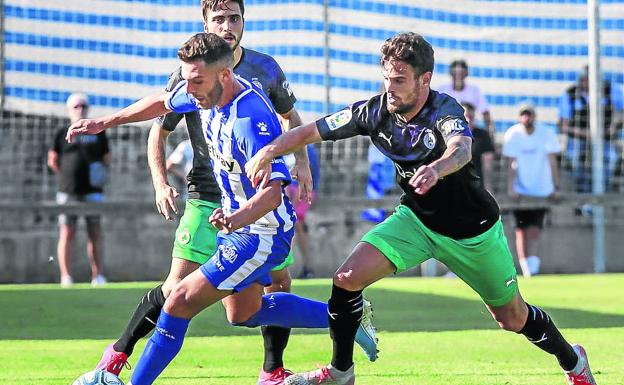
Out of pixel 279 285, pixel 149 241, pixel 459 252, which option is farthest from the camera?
pixel 149 241

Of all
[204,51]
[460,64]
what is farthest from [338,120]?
[460,64]

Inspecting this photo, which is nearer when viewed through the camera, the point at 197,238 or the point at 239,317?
the point at 239,317

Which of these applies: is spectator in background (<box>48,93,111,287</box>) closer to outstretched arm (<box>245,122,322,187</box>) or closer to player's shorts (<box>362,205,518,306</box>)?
player's shorts (<box>362,205,518,306</box>)

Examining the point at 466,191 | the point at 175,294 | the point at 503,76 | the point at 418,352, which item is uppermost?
the point at 503,76

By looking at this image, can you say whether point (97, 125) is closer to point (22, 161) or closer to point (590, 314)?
point (590, 314)

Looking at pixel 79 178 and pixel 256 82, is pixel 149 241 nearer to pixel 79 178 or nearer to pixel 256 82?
pixel 79 178

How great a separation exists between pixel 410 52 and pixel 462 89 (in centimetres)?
957

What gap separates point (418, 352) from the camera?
907cm

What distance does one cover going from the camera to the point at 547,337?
7.07 m

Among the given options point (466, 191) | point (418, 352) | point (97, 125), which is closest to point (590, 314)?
point (418, 352)

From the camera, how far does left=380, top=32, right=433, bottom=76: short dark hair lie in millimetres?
6633

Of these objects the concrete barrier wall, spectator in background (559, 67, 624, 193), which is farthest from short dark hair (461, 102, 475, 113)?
spectator in background (559, 67, 624, 193)

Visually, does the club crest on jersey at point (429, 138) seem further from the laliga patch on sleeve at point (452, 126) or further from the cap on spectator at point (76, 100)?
the cap on spectator at point (76, 100)

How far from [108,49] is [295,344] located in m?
7.28
